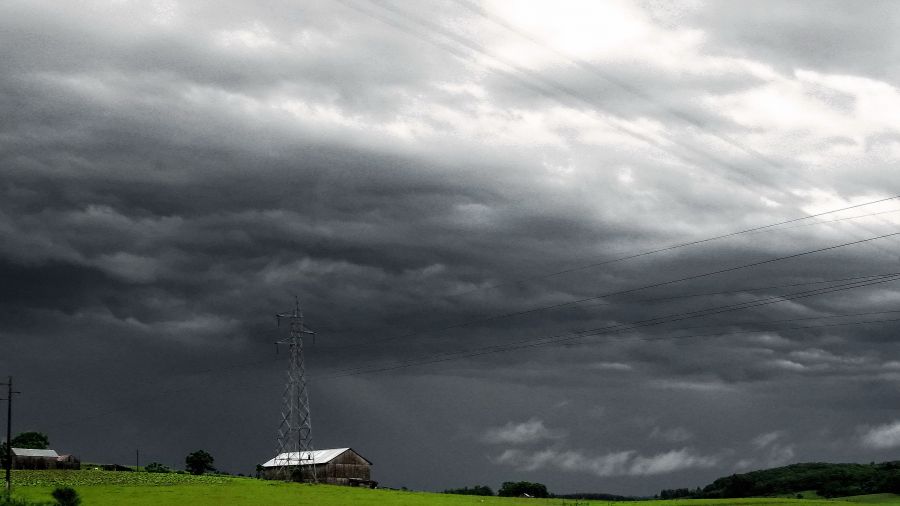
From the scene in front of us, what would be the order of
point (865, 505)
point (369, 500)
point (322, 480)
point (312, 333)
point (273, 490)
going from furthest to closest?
1. point (322, 480)
2. point (865, 505)
3. point (312, 333)
4. point (273, 490)
5. point (369, 500)

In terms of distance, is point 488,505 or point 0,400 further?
point 0,400

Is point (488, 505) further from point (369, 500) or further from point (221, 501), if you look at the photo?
point (221, 501)

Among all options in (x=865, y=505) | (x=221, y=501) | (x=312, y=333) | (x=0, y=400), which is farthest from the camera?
(x=865, y=505)

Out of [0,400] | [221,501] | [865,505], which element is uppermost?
[0,400]

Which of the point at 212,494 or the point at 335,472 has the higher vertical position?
the point at 335,472

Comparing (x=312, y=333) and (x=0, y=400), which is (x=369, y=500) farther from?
(x=0, y=400)

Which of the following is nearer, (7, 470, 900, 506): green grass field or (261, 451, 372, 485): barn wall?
(7, 470, 900, 506): green grass field

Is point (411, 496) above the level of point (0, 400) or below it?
below

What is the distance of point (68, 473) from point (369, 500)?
A: 3155 inches

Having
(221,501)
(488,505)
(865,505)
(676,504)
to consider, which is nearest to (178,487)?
(221,501)

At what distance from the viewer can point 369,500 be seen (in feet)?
395

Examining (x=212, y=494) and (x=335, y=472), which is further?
(x=335, y=472)

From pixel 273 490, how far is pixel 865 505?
10914 cm

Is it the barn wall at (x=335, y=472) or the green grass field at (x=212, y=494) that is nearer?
the green grass field at (x=212, y=494)
